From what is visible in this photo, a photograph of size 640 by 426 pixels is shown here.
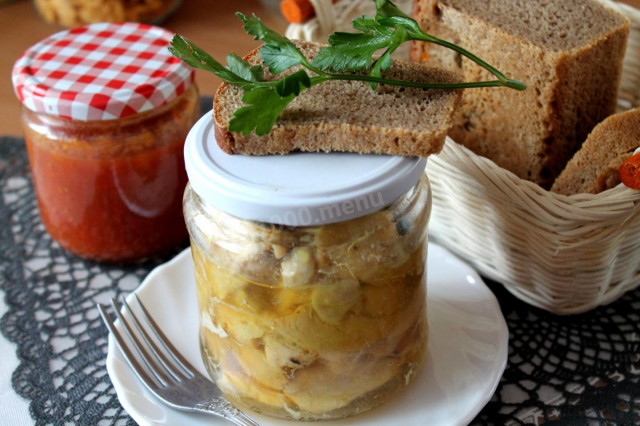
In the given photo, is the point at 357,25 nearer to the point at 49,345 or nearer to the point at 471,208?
the point at 471,208

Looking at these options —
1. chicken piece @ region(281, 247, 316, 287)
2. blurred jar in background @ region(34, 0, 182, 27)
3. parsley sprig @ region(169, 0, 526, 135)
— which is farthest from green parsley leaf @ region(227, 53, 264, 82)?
blurred jar in background @ region(34, 0, 182, 27)

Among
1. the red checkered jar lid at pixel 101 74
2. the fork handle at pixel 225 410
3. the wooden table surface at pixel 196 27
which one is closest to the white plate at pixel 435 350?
the fork handle at pixel 225 410

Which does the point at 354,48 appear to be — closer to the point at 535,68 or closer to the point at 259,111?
the point at 259,111

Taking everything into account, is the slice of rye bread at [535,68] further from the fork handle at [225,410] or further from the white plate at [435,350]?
the fork handle at [225,410]

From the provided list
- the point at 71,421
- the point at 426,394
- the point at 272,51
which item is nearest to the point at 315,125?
the point at 272,51

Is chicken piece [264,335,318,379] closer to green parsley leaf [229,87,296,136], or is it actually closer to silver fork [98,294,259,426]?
silver fork [98,294,259,426]
